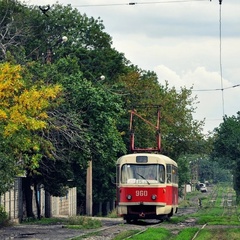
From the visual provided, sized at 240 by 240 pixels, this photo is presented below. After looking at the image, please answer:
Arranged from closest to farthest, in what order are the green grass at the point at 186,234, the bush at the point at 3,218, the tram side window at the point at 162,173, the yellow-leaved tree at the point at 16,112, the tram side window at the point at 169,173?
the yellow-leaved tree at the point at 16,112, the green grass at the point at 186,234, the tram side window at the point at 162,173, the tram side window at the point at 169,173, the bush at the point at 3,218

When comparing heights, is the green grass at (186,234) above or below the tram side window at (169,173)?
below

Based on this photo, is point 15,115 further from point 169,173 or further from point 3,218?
point 169,173

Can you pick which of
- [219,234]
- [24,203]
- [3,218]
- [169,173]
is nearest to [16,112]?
[219,234]

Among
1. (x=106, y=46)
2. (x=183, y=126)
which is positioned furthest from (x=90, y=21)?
(x=183, y=126)

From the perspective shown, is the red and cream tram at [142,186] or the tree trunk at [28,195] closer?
the red and cream tram at [142,186]

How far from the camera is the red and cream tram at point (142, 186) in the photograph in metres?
37.6

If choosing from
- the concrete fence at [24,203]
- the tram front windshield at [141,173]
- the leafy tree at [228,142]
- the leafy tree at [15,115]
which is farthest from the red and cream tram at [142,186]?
the leafy tree at [228,142]

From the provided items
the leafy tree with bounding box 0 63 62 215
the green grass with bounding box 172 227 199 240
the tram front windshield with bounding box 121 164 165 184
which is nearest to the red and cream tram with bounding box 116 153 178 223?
the tram front windshield with bounding box 121 164 165 184

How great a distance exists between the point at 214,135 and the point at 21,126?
174 feet

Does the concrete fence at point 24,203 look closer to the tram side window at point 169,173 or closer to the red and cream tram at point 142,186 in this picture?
the red and cream tram at point 142,186

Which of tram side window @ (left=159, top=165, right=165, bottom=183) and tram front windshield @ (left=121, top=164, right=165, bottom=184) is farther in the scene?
tram side window @ (left=159, top=165, right=165, bottom=183)

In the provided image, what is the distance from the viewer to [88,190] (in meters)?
54.2

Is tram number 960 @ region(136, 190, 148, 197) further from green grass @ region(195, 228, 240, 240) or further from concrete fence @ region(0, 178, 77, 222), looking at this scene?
concrete fence @ region(0, 178, 77, 222)

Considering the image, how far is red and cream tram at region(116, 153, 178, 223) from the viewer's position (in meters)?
37.6
